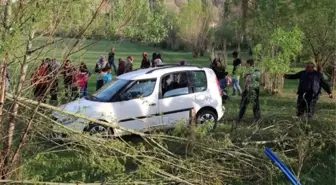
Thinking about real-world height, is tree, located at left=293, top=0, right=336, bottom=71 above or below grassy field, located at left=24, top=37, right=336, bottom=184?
above

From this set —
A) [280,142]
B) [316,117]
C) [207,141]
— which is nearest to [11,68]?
[207,141]

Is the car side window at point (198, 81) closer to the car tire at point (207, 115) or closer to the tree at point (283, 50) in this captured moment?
the car tire at point (207, 115)

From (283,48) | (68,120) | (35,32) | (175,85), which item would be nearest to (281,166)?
(68,120)

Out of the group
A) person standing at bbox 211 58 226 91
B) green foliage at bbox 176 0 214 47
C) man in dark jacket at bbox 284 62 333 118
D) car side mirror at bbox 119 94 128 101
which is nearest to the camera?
car side mirror at bbox 119 94 128 101

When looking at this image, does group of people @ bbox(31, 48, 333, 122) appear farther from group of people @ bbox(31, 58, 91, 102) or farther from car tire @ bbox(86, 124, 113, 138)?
car tire @ bbox(86, 124, 113, 138)

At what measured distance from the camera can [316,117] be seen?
896 cm

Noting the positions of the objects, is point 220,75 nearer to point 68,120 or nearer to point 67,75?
point 68,120

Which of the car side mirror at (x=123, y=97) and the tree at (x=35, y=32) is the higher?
the tree at (x=35, y=32)

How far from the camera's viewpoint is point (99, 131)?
5781 mm

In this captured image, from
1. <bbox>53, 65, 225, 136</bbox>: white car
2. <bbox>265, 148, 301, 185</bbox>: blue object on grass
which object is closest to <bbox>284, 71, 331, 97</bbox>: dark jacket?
<bbox>53, 65, 225, 136</bbox>: white car

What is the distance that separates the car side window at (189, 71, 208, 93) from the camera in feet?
36.3

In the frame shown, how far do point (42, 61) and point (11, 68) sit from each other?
331mm

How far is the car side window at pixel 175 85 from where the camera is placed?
35.2 feet

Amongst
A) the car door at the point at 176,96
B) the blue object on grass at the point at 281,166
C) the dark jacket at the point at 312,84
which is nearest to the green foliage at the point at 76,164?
the blue object on grass at the point at 281,166
